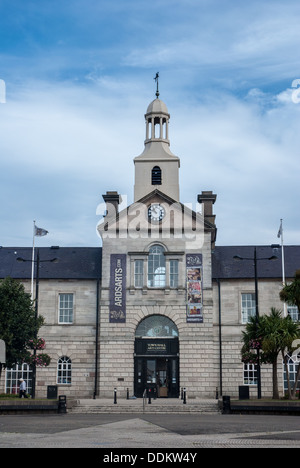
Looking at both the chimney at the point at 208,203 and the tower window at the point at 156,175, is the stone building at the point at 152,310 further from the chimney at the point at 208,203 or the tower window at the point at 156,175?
the chimney at the point at 208,203

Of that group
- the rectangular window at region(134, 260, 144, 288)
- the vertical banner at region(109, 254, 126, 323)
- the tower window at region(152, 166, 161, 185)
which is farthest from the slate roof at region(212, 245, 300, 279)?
the tower window at region(152, 166, 161, 185)

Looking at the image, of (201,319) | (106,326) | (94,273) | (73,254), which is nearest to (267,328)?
(201,319)

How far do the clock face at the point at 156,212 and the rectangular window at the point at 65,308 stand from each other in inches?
327

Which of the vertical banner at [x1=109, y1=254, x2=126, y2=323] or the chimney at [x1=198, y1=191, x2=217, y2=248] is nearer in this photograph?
the vertical banner at [x1=109, y1=254, x2=126, y2=323]

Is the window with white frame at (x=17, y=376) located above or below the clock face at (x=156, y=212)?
below

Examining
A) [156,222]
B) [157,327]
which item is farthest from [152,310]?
[156,222]

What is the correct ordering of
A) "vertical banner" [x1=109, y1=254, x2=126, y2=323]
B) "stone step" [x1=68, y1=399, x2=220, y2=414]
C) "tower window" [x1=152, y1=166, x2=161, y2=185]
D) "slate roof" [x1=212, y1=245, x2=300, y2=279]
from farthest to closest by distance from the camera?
"tower window" [x1=152, y1=166, x2=161, y2=185] → "slate roof" [x1=212, y1=245, x2=300, y2=279] → "vertical banner" [x1=109, y1=254, x2=126, y2=323] → "stone step" [x1=68, y1=399, x2=220, y2=414]

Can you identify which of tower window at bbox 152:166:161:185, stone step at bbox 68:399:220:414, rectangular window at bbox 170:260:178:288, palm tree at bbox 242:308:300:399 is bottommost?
stone step at bbox 68:399:220:414

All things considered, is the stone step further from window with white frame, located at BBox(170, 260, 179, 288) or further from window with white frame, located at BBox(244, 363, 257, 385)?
Result: window with white frame, located at BBox(170, 260, 179, 288)

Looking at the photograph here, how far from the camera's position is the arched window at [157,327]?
45.0 metres

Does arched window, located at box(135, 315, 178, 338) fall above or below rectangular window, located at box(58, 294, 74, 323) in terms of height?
below

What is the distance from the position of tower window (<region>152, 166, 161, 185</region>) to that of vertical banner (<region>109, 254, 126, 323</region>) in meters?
6.89

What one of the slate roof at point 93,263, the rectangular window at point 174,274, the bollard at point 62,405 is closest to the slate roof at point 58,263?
the slate roof at point 93,263

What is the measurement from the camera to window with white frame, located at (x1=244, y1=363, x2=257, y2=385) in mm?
45312
